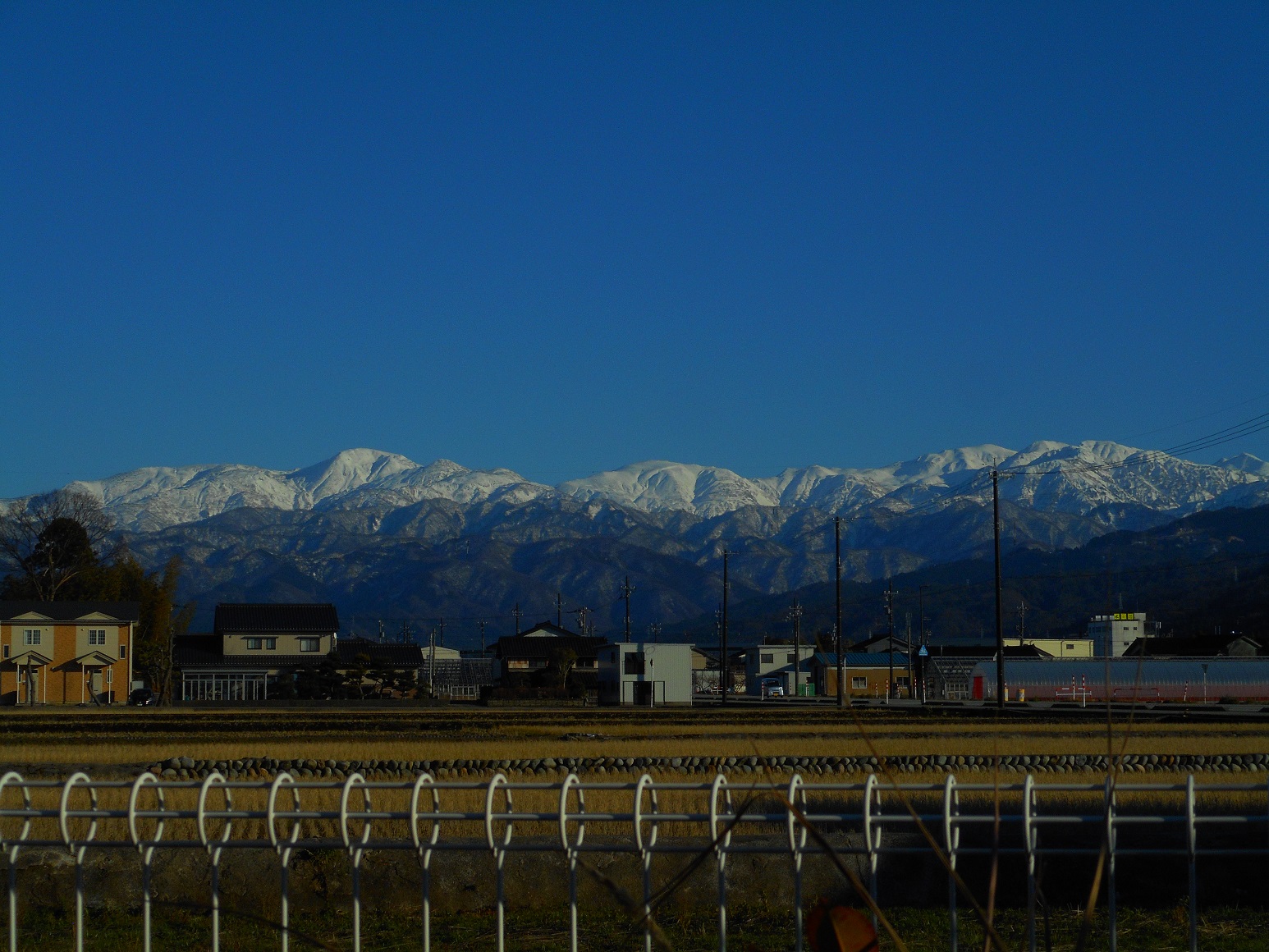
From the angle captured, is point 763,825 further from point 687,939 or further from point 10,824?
point 10,824

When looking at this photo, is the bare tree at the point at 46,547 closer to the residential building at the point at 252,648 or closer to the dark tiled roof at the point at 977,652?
the residential building at the point at 252,648

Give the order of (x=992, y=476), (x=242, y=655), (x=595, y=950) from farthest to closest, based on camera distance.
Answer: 1. (x=242, y=655)
2. (x=992, y=476)
3. (x=595, y=950)

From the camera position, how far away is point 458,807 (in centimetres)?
1606

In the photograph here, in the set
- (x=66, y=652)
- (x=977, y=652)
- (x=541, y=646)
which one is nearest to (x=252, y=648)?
(x=66, y=652)

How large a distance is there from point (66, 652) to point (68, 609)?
108 inches

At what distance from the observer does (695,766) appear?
25594 millimetres

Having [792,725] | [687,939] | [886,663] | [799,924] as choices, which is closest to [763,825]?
[687,939]

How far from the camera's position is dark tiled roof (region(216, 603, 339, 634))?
10444 centimetres

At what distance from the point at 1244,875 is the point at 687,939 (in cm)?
478

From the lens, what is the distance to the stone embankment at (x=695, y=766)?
23.7 metres

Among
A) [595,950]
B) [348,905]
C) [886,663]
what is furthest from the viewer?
[886,663]

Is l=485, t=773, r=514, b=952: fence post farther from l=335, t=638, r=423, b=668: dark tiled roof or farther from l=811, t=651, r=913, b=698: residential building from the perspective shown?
l=811, t=651, r=913, b=698: residential building

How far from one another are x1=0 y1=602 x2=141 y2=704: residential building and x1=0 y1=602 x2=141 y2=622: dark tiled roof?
5 centimetres

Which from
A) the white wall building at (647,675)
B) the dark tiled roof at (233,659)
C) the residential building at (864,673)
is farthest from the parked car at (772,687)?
the dark tiled roof at (233,659)
